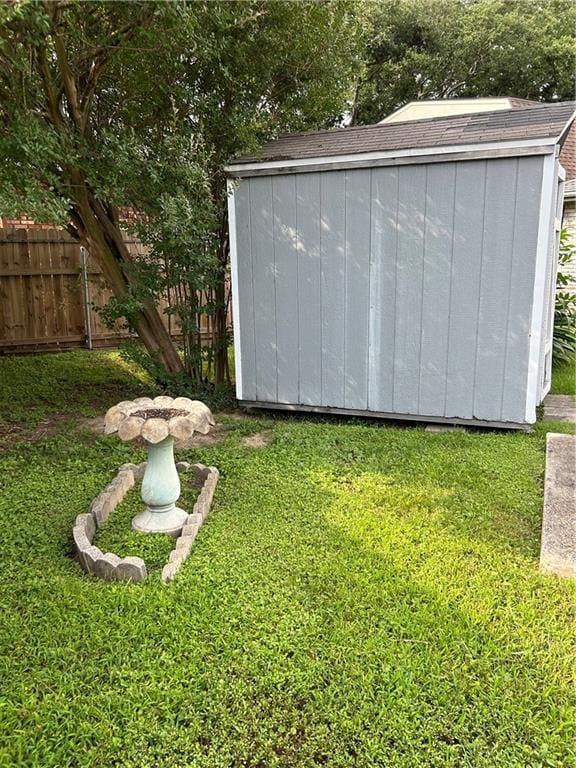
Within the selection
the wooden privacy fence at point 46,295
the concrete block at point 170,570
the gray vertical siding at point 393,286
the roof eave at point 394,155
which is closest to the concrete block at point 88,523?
the concrete block at point 170,570

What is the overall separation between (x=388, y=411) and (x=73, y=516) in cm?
263

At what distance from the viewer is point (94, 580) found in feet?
8.19

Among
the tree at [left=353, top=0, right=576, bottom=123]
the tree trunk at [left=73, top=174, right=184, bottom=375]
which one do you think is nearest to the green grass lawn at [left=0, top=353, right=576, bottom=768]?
the tree trunk at [left=73, top=174, right=184, bottom=375]

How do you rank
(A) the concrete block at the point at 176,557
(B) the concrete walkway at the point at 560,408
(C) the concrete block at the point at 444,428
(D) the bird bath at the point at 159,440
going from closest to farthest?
(A) the concrete block at the point at 176,557
(D) the bird bath at the point at 159,440
(C) the concrete block at the point at 444,428
(B) the concrete walkway at the point at 560,408

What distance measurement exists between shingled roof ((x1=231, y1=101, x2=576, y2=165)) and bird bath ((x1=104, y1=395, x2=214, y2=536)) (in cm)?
266

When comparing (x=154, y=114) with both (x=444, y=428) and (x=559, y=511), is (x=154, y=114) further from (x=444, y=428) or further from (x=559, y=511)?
(x=559, y=511)

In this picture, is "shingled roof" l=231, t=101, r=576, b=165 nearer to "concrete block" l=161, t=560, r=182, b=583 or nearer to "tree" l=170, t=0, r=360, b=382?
"tree" l=170, t=0, r=360, b=382

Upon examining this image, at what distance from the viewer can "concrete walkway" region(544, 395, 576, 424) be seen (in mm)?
4844

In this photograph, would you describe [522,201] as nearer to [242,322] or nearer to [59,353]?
[242,322]

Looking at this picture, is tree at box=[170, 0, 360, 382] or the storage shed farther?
tree at box=[170, 0, 360, 382]

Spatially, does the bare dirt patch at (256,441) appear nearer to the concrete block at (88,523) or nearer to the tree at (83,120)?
the tree at (83,120)

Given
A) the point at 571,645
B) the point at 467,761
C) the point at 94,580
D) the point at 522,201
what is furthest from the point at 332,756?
the point at 522,201

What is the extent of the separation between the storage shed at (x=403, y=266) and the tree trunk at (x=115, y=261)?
0.77 m

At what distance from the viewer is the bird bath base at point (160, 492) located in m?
2.87
